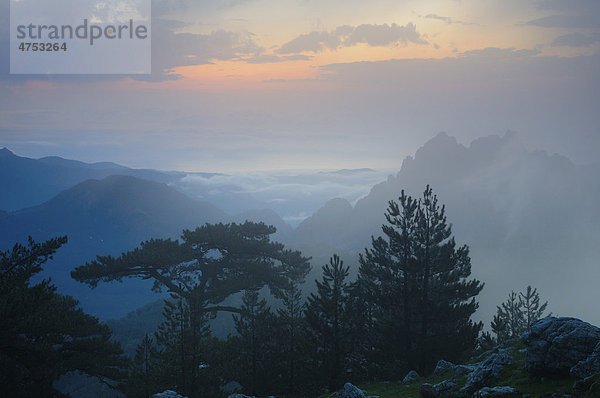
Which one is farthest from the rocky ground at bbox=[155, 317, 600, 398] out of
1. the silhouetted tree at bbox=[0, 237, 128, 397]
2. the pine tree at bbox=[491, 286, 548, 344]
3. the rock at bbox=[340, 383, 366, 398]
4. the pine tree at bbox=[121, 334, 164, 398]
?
the pine tree at bbox=[491, 286, 548, 344]

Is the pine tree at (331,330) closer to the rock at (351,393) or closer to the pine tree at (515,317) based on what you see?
the pine tree at (515,317)

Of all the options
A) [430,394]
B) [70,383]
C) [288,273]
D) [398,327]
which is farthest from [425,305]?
Answer: [70,383]

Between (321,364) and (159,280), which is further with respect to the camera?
(159,280)

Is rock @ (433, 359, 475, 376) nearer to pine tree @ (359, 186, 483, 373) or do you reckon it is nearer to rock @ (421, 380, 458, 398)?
rock @ (421, 380, 458, 398)

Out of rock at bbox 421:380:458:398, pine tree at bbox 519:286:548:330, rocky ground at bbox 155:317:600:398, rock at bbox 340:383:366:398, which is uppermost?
rocky ground at bbox 155:317:600:398

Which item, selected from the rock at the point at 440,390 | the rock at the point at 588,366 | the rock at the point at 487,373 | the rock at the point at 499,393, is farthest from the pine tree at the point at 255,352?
the rock at the point at 588,366

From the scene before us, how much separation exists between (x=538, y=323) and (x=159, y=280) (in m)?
32.8

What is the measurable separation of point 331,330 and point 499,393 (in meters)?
19.4

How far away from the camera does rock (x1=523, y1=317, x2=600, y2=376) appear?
41.7 feet

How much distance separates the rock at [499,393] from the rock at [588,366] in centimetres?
171

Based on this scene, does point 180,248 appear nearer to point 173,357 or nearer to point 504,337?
point 173,357

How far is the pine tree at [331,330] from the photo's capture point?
99.0ft

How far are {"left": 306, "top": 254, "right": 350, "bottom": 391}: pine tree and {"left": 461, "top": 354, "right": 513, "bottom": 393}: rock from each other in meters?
15.8

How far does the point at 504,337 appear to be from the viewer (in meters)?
39.8
